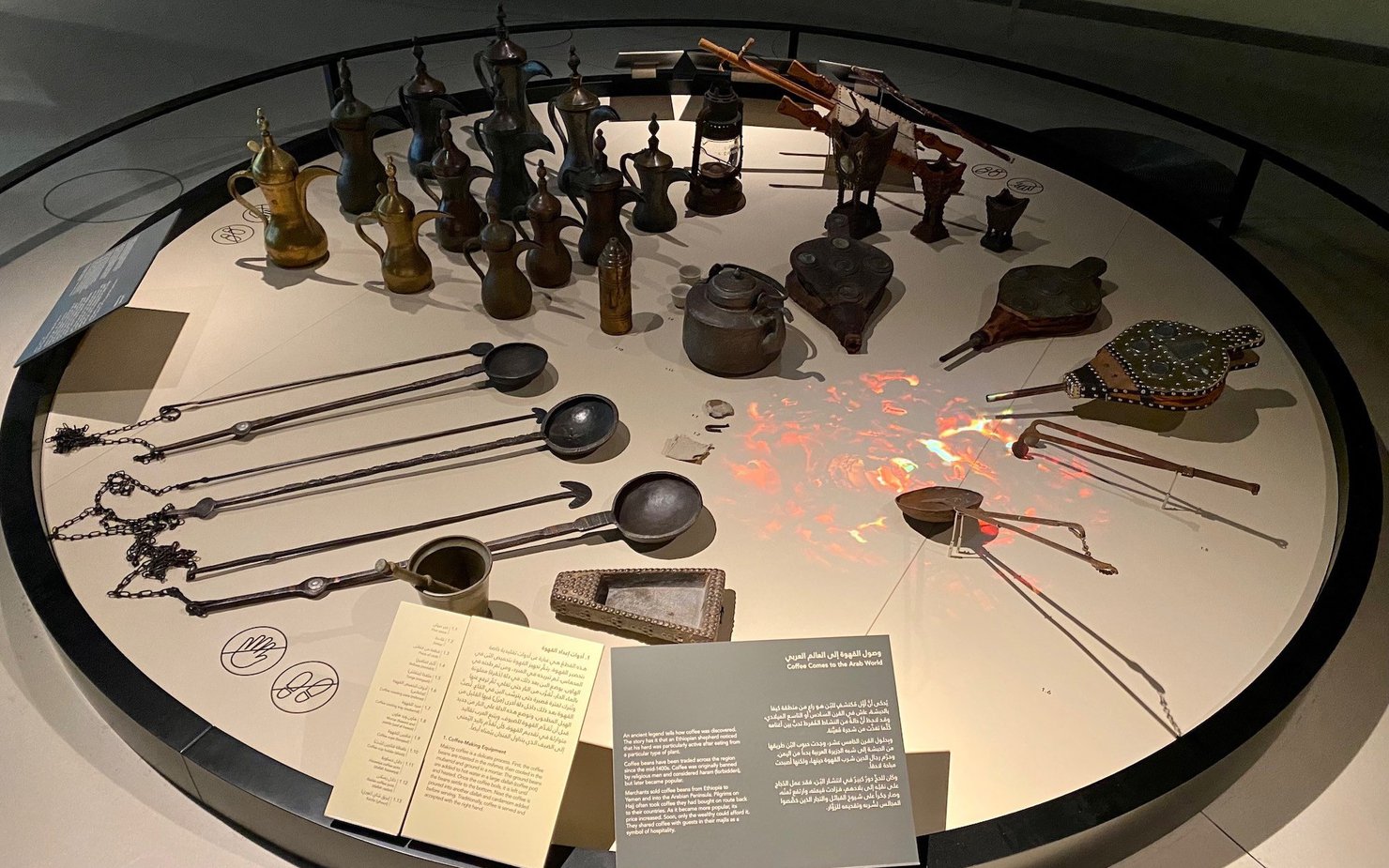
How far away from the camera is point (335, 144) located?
3.36 metres

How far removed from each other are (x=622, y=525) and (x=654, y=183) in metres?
1.42

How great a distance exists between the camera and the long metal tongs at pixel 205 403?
2.56 m

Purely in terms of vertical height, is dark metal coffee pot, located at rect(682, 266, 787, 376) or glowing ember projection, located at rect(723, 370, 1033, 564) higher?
dark metal coffee pot, located at rect(682, 266, 787, 376)

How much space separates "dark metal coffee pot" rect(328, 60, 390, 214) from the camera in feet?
10.5

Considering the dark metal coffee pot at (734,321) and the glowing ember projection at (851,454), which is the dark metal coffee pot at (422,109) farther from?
the glowing ember projection at (851,454)

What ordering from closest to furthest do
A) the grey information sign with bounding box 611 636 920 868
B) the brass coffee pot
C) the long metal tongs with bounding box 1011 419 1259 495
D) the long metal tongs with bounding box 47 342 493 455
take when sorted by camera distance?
the grey information sign with bounding box 611 636 920 868 < the long metal tongs with bounding box 1011 419 1259 495 < the long metal tongs with bounding box 47 342 493 455 < the brass coffee pot

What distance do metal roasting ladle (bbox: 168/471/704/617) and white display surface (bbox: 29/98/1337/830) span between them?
0.03 m

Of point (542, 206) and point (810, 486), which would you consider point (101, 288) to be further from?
point (810, 486)

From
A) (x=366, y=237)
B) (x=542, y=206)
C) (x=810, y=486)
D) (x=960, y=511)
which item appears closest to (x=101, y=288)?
(x=366, y=237)

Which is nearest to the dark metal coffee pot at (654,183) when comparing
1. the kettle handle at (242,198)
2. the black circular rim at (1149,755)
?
the kettle handle at (242,198)

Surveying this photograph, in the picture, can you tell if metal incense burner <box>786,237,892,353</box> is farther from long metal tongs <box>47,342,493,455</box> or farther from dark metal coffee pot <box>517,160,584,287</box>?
long metal tongs <box>47,342,493,455</box>

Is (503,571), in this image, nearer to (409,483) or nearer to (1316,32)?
(409,483)

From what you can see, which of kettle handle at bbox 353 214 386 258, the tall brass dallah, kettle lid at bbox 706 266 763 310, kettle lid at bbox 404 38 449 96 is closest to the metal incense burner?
kettle lid at bbox 706 266 763 310

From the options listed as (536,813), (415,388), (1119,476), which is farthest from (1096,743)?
(415,388)
